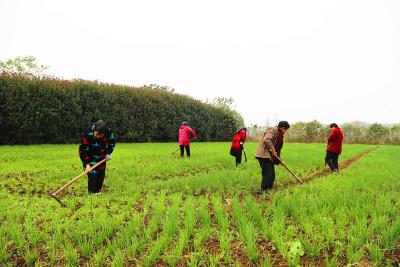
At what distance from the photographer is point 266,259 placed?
3520 millimetres

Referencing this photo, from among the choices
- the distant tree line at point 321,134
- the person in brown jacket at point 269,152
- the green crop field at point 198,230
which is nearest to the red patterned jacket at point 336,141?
the green crop field at point 198,230

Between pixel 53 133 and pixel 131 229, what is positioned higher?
pixel 53 133

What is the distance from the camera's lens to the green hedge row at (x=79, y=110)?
15.6 metres

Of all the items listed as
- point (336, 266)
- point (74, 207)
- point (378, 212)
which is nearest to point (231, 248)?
point (336, 266)

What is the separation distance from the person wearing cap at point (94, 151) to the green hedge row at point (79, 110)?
11.4 metres

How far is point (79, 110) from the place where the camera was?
18.1 meters

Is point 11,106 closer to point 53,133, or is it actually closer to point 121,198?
point 53,133

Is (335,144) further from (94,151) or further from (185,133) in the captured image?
(94,151)

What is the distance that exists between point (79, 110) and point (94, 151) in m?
12.8

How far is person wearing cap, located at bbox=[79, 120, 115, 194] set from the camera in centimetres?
643

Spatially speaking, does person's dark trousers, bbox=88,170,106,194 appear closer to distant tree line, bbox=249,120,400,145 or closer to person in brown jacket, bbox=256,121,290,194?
person in brown jacket, bbox=256,121,290,194

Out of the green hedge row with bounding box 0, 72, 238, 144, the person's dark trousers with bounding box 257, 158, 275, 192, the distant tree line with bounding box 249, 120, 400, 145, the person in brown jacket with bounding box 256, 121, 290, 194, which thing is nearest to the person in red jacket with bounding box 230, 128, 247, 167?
the person in brown jacket with bounding box 256, 121, 290, 194

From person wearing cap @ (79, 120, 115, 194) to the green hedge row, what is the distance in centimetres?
1138

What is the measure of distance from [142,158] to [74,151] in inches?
147
